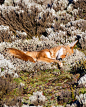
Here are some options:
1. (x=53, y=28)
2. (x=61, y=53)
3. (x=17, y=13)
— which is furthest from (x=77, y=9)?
Result: (x=61, y=53)

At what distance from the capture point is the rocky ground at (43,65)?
12.0 feet

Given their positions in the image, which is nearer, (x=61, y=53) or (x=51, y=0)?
(x=61, y=53)

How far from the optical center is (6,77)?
15.4ft

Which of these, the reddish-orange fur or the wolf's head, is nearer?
the reddish-orange fur

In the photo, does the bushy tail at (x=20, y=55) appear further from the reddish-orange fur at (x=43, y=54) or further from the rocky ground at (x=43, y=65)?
the rocky ground at (x=43, y=65)

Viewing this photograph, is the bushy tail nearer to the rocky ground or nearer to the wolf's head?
the rocky ground

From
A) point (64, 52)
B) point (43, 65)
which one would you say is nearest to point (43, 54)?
point (43, 65)

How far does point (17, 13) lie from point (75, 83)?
755cm

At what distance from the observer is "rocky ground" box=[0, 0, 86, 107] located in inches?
144

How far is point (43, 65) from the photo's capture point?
5645 millimetres

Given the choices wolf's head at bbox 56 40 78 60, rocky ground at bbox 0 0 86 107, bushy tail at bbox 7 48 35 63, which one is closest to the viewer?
rocky ground at bbox 0 0 86 107

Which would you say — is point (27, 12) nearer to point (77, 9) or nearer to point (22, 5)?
point (22, 5)

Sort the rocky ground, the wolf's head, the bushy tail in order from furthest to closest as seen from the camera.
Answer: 1. the wolf's head
2. the bushy tail
3. the rocky ground

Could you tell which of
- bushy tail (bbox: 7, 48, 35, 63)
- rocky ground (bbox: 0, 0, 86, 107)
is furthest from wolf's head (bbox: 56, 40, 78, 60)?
bushy tail (bbox: 7, 48, 35, 63)
